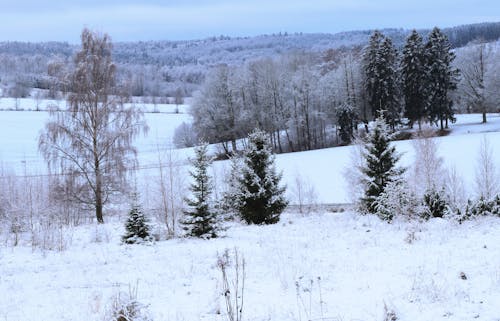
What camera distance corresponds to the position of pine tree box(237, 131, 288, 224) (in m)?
20.5

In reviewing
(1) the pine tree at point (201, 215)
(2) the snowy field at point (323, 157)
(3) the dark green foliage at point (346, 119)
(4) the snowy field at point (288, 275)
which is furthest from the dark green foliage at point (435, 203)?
(3) the dark green foliage at point (346, 119)

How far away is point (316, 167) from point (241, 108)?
64.7ft

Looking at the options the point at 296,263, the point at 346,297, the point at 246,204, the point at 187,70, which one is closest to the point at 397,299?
the point at 346,297

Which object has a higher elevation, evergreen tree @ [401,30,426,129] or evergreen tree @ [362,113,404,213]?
evergreen tree @ [401,30,426,129]

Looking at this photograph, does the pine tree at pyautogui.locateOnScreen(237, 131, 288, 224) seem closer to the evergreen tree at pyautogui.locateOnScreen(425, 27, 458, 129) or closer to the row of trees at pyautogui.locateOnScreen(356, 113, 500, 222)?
the row of trees at pyautogui.locateOnScreen(356, 113, 500, 222)

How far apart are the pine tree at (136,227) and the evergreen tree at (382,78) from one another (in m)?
44.0

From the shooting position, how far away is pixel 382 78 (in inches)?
2183

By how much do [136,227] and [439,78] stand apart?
48094mm

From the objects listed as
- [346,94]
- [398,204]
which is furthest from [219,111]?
[398,204]

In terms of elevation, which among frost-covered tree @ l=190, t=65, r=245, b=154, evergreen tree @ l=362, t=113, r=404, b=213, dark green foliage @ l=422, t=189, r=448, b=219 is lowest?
dark green foliage @ l=422, t=189, r=448, b=219

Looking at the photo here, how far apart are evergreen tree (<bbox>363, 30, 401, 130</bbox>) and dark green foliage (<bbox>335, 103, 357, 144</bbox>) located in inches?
117

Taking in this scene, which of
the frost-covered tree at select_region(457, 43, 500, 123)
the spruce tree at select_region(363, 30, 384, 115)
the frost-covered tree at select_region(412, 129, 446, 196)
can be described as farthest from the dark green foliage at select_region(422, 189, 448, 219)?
the frost-covered tree at select_region(457, 43, 500, 123)

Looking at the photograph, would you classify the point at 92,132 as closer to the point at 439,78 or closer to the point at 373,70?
the point at 373,70

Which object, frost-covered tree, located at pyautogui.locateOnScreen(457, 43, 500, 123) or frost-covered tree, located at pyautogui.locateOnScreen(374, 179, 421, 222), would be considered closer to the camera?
frost-covered tree, located at pyautogui.locateOnScreen(374, 179, 421, 222)
